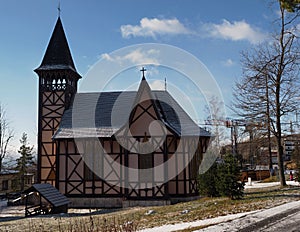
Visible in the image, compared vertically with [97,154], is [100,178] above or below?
below

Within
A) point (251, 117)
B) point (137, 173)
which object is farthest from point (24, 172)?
point (251, 117)

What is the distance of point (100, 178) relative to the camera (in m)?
20.9

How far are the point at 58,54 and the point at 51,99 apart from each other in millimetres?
3797

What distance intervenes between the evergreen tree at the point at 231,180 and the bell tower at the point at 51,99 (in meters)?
13.7

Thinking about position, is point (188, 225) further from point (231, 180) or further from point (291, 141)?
point (291, 141)

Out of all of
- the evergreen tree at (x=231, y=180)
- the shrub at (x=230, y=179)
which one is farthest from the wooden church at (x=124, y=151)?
the evergreen tree at (x=231, y=180)

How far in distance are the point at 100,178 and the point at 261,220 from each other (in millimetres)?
13576

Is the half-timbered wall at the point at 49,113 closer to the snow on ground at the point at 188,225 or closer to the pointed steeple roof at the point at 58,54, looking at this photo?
the pointed steeple roof at the point at 58,54

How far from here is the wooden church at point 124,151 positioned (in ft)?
64.8

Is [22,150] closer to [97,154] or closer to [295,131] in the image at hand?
[97,154]

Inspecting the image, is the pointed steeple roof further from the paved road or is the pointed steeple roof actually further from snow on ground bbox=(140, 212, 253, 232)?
the paved road

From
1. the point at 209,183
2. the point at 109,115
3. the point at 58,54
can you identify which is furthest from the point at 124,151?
the point at 58,54

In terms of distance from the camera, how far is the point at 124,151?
800 inches

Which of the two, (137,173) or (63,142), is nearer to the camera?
(137,173)
